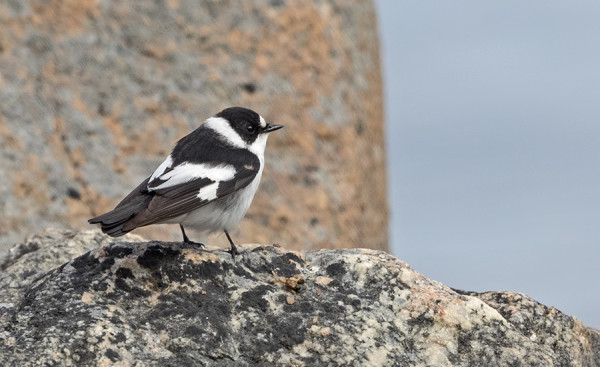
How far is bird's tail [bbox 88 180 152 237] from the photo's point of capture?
18.2 ft

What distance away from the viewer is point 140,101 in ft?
34.7

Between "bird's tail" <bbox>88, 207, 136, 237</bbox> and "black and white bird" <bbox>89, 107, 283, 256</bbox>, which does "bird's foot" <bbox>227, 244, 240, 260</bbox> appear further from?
"bird's tail" <bbox>88, 207, 136, 237</bbox>

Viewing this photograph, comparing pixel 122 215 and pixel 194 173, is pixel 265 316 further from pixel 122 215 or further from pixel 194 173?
pixel 194 173

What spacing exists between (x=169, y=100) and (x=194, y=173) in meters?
4.54

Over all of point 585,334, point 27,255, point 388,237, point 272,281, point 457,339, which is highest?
point 388,237

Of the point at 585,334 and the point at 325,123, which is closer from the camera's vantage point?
the point at 585,334

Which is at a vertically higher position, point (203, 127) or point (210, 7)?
point (210, 7)

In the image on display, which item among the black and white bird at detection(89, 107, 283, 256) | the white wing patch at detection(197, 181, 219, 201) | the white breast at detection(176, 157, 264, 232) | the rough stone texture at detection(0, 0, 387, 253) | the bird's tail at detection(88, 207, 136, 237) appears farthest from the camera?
the rough stone texture at detection(0, 0, 387, 253)

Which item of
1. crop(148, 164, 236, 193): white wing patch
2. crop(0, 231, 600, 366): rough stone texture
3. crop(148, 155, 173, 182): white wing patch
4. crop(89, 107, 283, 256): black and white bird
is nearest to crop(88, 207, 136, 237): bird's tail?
crop(89, 107, 283, 256): black and white bird

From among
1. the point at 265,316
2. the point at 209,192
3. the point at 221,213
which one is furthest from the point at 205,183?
the point at 265,316

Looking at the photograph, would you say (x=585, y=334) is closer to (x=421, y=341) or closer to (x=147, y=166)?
(x=421, y=341)

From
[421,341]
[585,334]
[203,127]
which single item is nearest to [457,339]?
[421,341]

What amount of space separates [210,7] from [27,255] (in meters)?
5.21

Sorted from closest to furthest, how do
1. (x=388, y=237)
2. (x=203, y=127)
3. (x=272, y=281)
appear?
(x=272, y=281) → (x=203, y=127) → (x=388, y=237)
